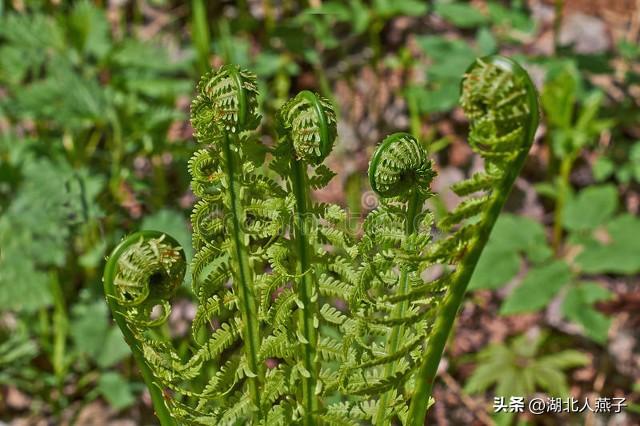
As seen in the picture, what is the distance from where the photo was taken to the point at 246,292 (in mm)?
1053

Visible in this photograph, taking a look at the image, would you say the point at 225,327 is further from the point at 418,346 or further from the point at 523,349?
the point at 523,349

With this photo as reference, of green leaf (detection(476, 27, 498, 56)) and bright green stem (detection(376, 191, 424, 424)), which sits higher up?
bright green stem (detection(376, 191, 424, 424))

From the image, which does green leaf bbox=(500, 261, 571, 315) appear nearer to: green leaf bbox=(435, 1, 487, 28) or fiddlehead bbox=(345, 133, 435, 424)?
green leaf bbox=(435, 1, 487, 28)

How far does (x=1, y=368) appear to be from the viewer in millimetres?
2064

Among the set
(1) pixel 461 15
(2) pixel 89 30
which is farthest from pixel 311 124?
(1) pixel 461 15

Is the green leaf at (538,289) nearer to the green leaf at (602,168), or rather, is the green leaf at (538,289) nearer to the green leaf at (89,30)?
the green leaf at (602,168)

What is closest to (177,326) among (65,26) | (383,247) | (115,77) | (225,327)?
(115,77)

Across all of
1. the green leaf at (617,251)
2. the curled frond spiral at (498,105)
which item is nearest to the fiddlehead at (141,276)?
the curled frond spiral at (498,105)

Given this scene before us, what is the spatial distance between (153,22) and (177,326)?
57.5 inches

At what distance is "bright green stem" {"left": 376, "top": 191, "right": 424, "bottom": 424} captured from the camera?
3.23 feet

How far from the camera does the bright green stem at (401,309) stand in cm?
98

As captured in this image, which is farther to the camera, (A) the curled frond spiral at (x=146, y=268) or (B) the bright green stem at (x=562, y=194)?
(B) the bright green stem at (x=562, y=194)

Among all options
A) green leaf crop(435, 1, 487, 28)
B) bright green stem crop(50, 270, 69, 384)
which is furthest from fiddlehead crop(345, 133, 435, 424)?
green leaf crop(435, 1, 487, 28)

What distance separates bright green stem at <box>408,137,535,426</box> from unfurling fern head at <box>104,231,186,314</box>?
319 mm
